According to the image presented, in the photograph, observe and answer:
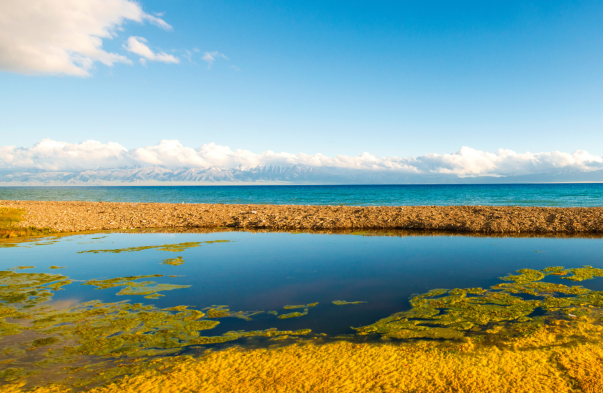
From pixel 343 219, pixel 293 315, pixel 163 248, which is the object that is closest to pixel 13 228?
pixel 163 248

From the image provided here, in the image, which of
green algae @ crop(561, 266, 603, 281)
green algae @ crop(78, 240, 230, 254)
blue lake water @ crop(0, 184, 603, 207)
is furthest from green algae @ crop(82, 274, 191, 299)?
blue lake water @ crop(0, 184, 603, 207)

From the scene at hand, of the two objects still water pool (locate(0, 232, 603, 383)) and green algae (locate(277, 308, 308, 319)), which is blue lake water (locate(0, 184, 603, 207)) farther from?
green algae (locate(277, 308, 308, 319))

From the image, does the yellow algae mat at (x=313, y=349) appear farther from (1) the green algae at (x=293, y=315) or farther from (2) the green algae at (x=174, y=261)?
(2) the green algae at (x=174, y=261)

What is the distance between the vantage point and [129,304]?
32.1ft

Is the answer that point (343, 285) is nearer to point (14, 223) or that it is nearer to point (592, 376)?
point (592, 376)

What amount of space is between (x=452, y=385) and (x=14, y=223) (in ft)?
103

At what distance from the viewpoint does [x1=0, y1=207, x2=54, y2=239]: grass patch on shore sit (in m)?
22.0

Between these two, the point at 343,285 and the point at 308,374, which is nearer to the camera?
the point at 308,374

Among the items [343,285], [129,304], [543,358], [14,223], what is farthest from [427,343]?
[14,223]

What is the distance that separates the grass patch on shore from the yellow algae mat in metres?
15.7

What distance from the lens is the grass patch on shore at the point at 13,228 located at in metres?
22.0

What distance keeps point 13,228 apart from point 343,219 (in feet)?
80.9

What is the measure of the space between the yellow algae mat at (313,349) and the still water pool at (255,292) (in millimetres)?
63

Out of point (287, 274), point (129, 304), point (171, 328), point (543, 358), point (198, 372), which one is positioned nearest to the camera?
point (198, 372)
